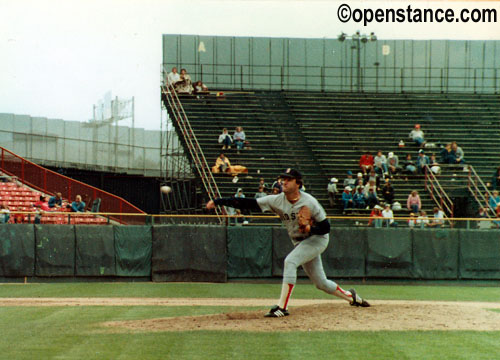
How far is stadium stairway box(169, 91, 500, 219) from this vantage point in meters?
30.2

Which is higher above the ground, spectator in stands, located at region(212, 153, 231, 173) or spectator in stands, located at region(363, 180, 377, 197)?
spectator in stands, located at region(212, 153, 231, 173)

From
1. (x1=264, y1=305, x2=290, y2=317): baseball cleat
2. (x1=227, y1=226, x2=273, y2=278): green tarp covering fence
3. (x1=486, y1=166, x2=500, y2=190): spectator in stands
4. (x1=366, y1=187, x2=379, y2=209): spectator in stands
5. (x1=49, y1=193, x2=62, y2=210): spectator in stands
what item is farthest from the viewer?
(x1=486, y1=166, x2=500, y2=190): spectator in stands

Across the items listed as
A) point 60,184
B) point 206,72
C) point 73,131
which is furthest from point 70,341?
point 73,131

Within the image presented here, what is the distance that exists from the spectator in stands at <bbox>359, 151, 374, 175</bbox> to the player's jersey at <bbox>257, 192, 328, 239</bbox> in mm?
18072

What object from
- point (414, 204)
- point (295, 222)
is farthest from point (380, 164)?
point (295, 222)

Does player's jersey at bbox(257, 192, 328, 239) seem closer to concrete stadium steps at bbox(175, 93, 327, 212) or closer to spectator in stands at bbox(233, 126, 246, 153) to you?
concrete stadium steps at bbox(175, 93, 327, 212)

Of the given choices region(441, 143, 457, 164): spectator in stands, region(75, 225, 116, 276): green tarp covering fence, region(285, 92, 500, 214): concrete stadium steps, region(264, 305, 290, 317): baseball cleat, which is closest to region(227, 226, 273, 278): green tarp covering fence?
region(75, 225, 116, 276): green tarp covering fence

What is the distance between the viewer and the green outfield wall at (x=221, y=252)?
20.2 metres

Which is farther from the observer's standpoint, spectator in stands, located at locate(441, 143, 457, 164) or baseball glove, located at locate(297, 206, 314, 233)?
spectator in stands, located at locate(441, 143, 457, 164)

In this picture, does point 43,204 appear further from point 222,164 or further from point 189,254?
point 189,254

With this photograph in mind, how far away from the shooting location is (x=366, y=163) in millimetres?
28594

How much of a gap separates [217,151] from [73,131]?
2185 centimetres

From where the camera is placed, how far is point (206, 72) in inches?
1596

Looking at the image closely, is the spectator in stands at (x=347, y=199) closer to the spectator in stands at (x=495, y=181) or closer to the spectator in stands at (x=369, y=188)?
the spectator in stands at (x=369, y=188)
